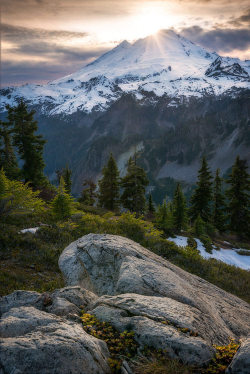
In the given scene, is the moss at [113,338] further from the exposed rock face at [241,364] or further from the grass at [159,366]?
the exposed rock face at [241,364]

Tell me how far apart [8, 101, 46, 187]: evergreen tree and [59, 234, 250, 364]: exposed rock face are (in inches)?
896

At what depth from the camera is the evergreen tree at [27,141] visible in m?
28.0

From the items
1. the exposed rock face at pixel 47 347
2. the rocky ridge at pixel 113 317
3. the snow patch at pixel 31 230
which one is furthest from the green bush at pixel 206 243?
the exposed rock face at pixel 47 347

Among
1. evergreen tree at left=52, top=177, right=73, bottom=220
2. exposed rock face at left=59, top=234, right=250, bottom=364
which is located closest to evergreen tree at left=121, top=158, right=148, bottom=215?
evergreen tree at left=52, top=177, right=73, bottom=220

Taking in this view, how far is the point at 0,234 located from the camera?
11133 mm

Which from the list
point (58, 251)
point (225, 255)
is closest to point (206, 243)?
point (225, 255)

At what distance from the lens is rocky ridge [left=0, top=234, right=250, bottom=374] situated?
340 centimetres

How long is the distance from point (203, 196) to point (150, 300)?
36768 mm

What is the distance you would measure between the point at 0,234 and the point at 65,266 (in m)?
5.08

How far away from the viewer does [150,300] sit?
199 inches

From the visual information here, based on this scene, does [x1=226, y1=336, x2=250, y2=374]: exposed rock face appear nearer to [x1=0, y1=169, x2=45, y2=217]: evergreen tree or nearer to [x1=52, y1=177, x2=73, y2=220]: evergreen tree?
[x1=0, y1=169, x2=45, y2=217]: evergreen tree

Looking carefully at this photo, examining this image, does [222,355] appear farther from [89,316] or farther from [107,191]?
[107,191]

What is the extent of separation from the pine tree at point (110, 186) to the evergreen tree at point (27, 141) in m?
12.0

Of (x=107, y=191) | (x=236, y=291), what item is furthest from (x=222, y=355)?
(x=107, y=191)
